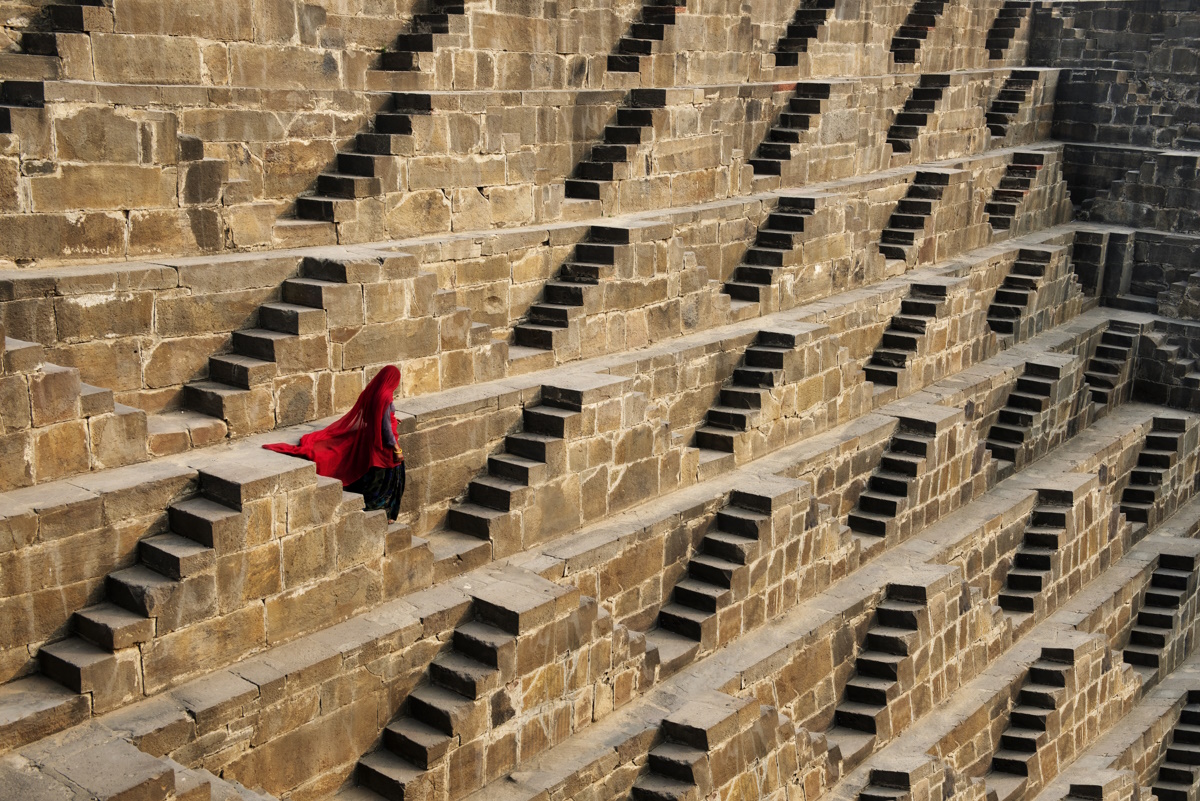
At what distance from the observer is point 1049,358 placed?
18.1 metres

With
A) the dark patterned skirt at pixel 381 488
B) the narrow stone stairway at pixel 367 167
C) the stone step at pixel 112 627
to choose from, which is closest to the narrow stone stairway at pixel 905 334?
the narrow stone stairway at pixel 367 167

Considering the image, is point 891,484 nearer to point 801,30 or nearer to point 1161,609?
point 1161,609

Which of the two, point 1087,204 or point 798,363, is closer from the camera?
point 798,363

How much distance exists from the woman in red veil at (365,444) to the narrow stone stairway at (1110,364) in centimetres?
1231

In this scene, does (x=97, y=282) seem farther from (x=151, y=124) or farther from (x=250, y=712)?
(x=250, y=712)

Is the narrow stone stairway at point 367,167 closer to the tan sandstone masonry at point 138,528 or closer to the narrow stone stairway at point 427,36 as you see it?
the narrow stone stairway at point 427,36

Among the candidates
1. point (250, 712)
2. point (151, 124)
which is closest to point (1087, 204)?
point (151, 124)

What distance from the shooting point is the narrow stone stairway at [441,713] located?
9.31 meters

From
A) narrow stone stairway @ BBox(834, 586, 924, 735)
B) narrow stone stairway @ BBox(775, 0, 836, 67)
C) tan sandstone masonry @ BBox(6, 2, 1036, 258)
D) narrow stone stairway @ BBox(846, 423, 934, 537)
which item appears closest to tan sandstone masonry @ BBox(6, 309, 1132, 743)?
narrow stone stairway @ BBox(846, 423, 934, 537)

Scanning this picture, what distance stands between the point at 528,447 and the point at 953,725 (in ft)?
16.2

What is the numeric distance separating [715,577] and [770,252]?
187 inches

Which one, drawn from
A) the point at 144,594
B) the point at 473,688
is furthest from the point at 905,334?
the point at 144,594

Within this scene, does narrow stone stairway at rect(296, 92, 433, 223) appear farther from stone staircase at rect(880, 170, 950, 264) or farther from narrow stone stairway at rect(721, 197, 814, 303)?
stone staircase at rect(880, 170, 950, 264)

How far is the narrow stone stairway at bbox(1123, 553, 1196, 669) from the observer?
54.6ft
